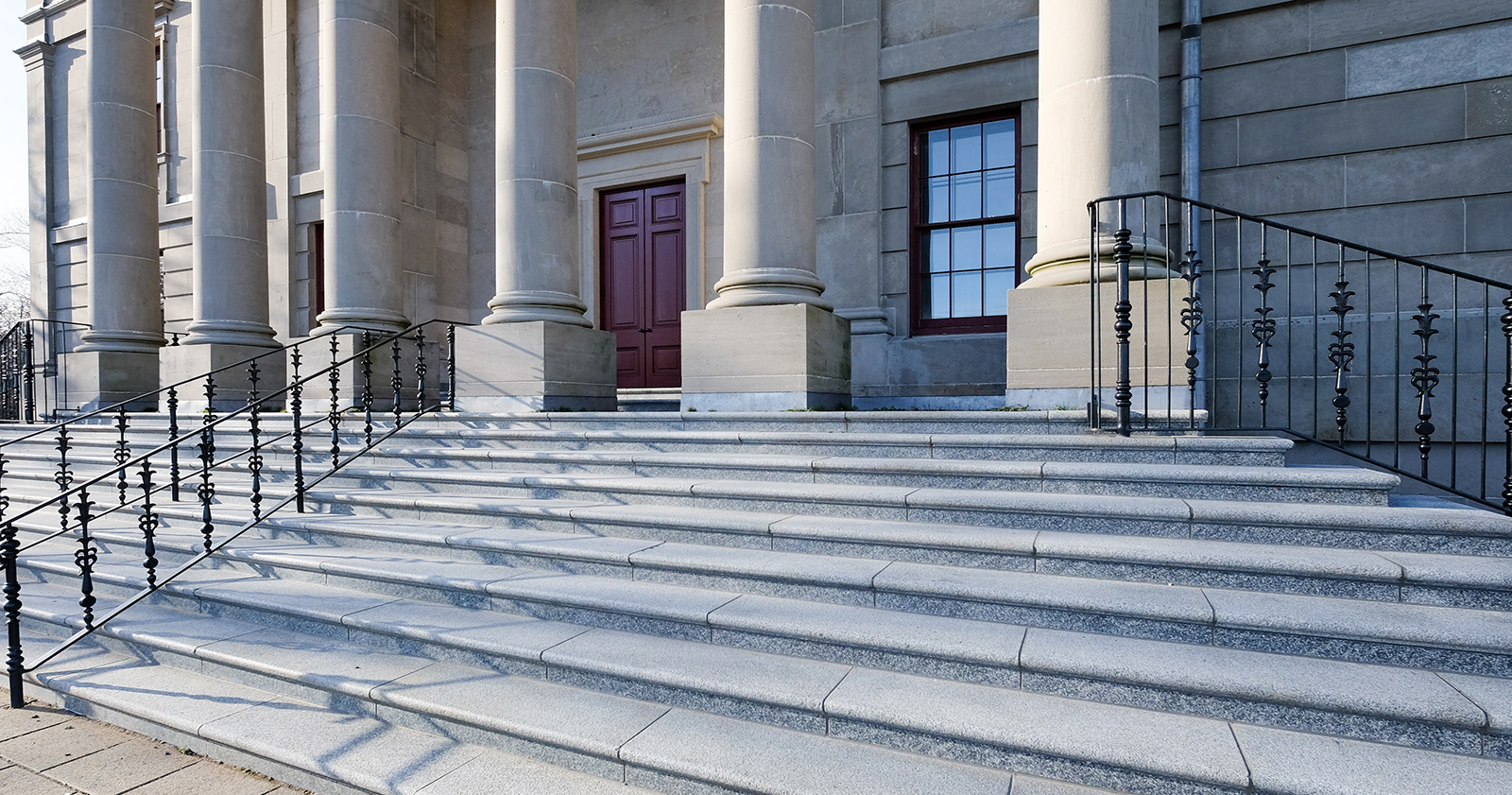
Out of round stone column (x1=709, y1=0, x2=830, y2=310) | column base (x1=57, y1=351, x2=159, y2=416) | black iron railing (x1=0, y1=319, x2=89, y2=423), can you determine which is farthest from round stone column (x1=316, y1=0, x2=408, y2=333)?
black iron railing (x1=0, y1=319, x2=89, y2=423)

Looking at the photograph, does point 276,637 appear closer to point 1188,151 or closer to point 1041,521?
point 1041,521

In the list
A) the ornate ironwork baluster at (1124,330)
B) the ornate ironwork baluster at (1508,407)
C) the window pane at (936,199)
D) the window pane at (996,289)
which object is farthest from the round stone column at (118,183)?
the ornate ironwork baluster at (1508,407)

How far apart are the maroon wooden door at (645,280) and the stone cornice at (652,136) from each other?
661 millimetres

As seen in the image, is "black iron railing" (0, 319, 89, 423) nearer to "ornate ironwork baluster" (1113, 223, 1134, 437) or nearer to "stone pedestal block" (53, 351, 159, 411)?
"stone pedestal block" (53, 351, 159, 411)

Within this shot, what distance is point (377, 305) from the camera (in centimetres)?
1012

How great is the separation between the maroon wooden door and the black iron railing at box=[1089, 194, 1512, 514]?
6.77m

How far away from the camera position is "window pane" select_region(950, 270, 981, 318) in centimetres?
941

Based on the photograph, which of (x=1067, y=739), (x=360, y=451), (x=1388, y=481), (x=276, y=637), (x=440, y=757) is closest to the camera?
(x=1067, y=739)

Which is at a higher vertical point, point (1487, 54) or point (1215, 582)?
point (1487, 54)

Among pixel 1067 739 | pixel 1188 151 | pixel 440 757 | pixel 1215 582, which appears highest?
pixel 1188 151

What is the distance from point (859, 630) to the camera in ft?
11.5

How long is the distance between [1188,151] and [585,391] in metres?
7.01

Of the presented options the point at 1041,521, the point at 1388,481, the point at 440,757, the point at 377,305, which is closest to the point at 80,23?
the point at 377,305

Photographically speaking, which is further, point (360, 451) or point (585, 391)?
point (585, 391)
